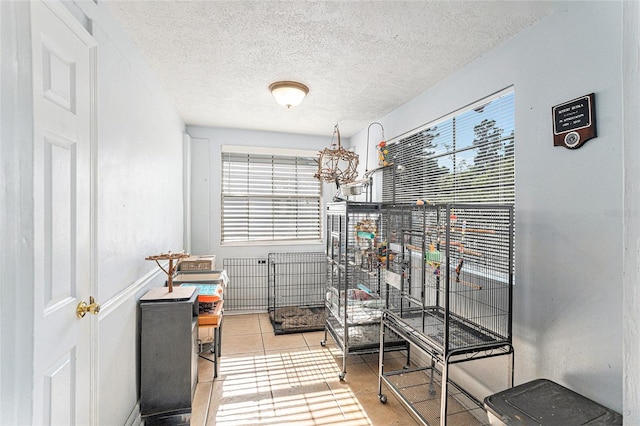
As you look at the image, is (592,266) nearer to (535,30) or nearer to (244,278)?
(535,30)

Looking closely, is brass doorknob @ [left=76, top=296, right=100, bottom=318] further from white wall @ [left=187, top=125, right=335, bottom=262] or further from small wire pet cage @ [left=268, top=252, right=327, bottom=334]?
small wire pet cage @ [left=268, top=252, right=327, bottom=334]

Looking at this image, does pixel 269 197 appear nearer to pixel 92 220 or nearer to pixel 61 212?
pixel 92 220

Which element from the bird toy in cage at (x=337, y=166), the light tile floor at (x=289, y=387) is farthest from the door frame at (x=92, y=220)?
the bird toy in cage at (x=337, y=166)

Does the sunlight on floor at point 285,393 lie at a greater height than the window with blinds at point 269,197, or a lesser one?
lesser

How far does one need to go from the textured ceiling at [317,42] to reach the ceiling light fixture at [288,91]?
5 cm

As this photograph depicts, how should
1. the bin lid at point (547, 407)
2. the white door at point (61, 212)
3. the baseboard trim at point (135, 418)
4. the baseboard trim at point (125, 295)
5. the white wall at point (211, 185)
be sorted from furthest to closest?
the white wall at point (211, 185) < the baseboard trim at point (135, 418) < the baseboard trim at point (125, 295) < the bin lid at point (547, 407) < the white door at point (61, 212)

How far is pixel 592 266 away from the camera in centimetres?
143

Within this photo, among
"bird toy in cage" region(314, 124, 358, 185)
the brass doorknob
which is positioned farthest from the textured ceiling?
the brass doorknob

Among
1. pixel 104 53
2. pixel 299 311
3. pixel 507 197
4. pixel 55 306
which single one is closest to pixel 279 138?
pixel 299 311

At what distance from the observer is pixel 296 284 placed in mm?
4461

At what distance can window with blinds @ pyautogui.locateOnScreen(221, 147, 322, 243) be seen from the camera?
431cm

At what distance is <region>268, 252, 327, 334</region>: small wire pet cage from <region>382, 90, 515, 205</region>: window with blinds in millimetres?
1912

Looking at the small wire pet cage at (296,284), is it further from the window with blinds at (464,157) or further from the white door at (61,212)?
the white door at (61,212)

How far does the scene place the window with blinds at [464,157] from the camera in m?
2.00
